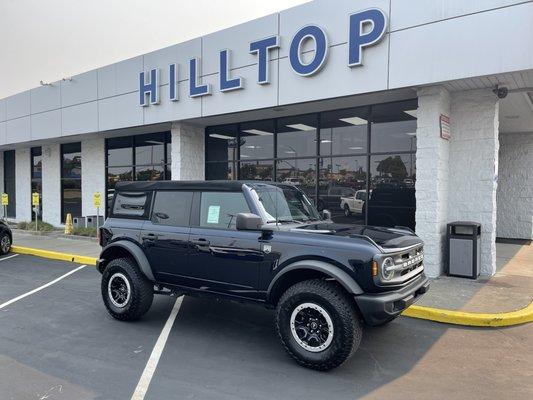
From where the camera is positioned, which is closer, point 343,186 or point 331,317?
point 331,317

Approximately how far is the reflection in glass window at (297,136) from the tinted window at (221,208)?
250 inches

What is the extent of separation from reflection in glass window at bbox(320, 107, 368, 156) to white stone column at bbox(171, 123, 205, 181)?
4.28 metres

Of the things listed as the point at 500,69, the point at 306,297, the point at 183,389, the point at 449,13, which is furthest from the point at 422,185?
the point at 183,389

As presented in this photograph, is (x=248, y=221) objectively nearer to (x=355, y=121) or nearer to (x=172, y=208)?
(x=172, y=208)

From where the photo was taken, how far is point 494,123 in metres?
8.07

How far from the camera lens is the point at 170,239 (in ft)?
17.8

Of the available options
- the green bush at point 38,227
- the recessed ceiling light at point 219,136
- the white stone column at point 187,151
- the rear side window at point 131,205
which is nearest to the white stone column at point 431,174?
the rear side window at point 131,205

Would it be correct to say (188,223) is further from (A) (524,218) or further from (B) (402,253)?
Answer: (A) (524,218)

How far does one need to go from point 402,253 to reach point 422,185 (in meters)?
4.17

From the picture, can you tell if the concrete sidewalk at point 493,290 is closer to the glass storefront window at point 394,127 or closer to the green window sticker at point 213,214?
the glass storefront window at point 394,127

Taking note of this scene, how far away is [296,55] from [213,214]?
5.39 meters

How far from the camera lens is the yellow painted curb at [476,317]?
5.64 m

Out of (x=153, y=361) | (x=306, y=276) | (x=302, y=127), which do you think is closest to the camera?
(x=153, y=361)

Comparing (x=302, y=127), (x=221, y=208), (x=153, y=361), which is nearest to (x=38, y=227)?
(x=302, y=127)
